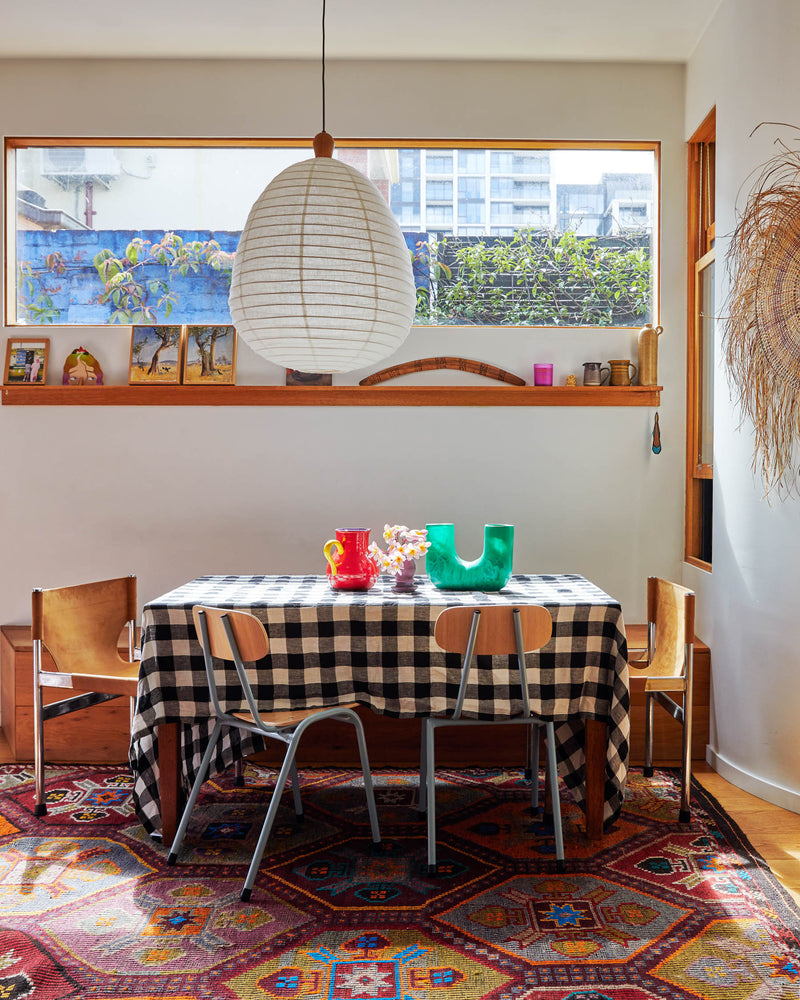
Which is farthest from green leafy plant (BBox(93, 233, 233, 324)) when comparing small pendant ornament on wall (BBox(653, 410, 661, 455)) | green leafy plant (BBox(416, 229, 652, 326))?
small pendant ornament on wall (BBox(653, 410, 661, 455))

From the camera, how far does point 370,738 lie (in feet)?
10.4

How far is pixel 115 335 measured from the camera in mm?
3732

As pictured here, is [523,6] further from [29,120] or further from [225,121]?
[29,120]

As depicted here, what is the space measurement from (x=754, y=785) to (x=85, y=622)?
Result: 8.06ft

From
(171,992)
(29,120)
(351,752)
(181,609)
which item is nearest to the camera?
(171,992)

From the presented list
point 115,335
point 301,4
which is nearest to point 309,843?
point 115,335

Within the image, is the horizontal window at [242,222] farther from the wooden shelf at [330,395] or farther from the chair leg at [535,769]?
the chair leg at [535,769]

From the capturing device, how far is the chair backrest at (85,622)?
277 centimetres

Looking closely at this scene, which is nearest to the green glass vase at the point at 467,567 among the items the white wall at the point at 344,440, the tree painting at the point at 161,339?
the white wall at the point at 344,440

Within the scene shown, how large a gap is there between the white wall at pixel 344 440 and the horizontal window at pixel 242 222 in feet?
0.35

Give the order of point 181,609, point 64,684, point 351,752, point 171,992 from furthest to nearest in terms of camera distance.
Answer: point 351,752
point 64,684
point 181,609
point 171,992

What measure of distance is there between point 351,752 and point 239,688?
0.91m

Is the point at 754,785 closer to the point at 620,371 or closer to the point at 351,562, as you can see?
the point at 351,562

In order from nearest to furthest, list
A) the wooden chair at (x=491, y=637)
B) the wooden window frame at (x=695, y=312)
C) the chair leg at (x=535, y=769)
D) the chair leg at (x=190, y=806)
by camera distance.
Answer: the wooden chair at (x=491, y=637) < the chair leg at (x=190, y=806) < the chair leg at (x=535, y=769) < the wooden window frame at (x=695, y=312)
